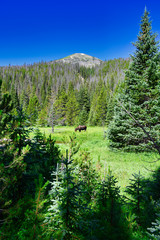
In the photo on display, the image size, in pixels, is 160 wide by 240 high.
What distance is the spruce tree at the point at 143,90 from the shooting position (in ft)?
32.0

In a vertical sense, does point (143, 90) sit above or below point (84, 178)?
above

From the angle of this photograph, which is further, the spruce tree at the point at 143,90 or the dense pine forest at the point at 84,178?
the spruce tree at the point at 143,90

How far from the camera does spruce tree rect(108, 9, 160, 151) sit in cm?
976

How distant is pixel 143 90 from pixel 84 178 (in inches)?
357

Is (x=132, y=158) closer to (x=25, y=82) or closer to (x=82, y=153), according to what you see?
(x=82, y=153)

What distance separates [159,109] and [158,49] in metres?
5.30

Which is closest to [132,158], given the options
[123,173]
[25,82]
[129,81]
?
[123,173]

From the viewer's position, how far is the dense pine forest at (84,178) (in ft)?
5.94

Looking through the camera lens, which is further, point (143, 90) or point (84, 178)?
point (143, 90)

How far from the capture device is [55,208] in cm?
203

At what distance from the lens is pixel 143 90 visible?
10.5m

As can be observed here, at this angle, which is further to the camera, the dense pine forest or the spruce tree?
the spruce tree

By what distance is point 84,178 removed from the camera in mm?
4453

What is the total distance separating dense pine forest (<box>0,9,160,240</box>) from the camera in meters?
1.81
